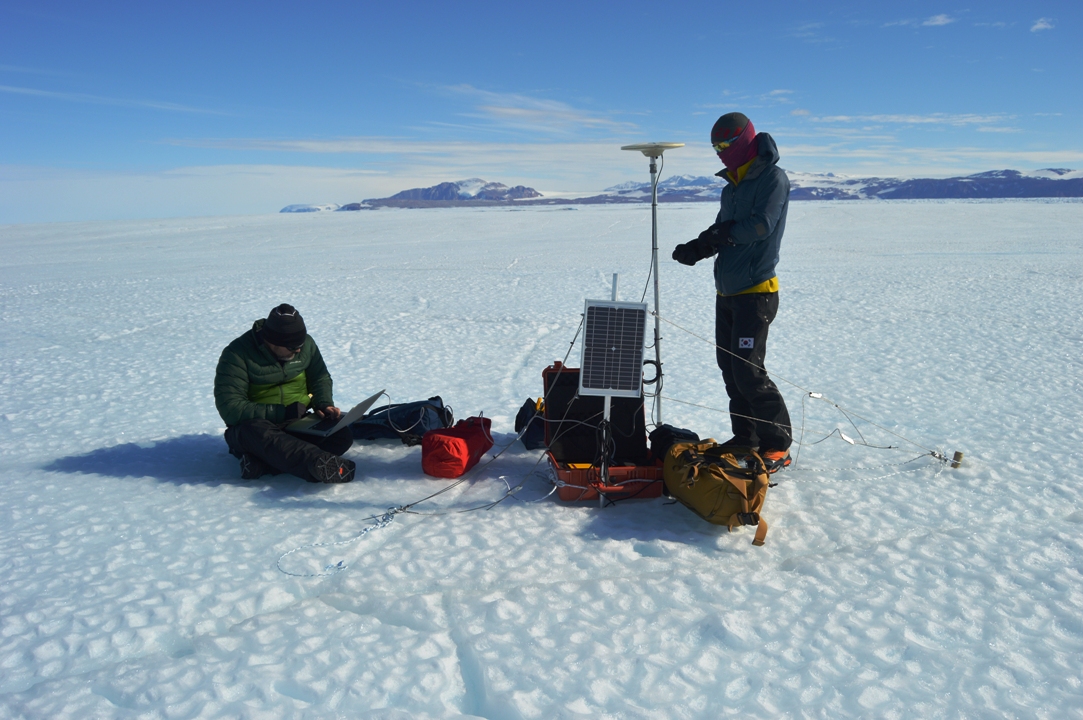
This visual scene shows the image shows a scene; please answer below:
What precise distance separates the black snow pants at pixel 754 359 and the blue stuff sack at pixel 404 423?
1846 millimetres

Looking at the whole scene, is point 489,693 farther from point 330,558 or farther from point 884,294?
point 884,294

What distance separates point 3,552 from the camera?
3045mm

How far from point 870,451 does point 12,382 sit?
270 inches

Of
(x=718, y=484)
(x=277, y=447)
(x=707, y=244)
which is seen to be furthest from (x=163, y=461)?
(x=707, y=244)

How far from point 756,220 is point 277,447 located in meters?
2.75

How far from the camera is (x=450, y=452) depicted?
3.85 m

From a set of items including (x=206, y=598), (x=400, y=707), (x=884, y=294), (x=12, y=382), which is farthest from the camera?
(x=884, y=294)

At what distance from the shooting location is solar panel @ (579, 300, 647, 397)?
10.9 feet

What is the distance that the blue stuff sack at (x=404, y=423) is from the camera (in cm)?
439

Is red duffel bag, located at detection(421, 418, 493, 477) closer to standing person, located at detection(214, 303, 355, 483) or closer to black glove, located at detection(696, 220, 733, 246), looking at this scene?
standing person, located at detection(214, 303, 355, 483)

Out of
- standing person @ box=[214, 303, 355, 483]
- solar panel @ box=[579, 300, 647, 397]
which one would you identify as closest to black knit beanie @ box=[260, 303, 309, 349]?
standing person @ box=[214, 303, 355, 483]

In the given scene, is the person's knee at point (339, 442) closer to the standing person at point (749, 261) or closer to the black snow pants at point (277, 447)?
the black snow pants at point (277, 447)

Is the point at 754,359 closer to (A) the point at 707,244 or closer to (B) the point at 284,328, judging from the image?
(A) the point at 707,244

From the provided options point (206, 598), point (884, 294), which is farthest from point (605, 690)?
point (884, 294)
